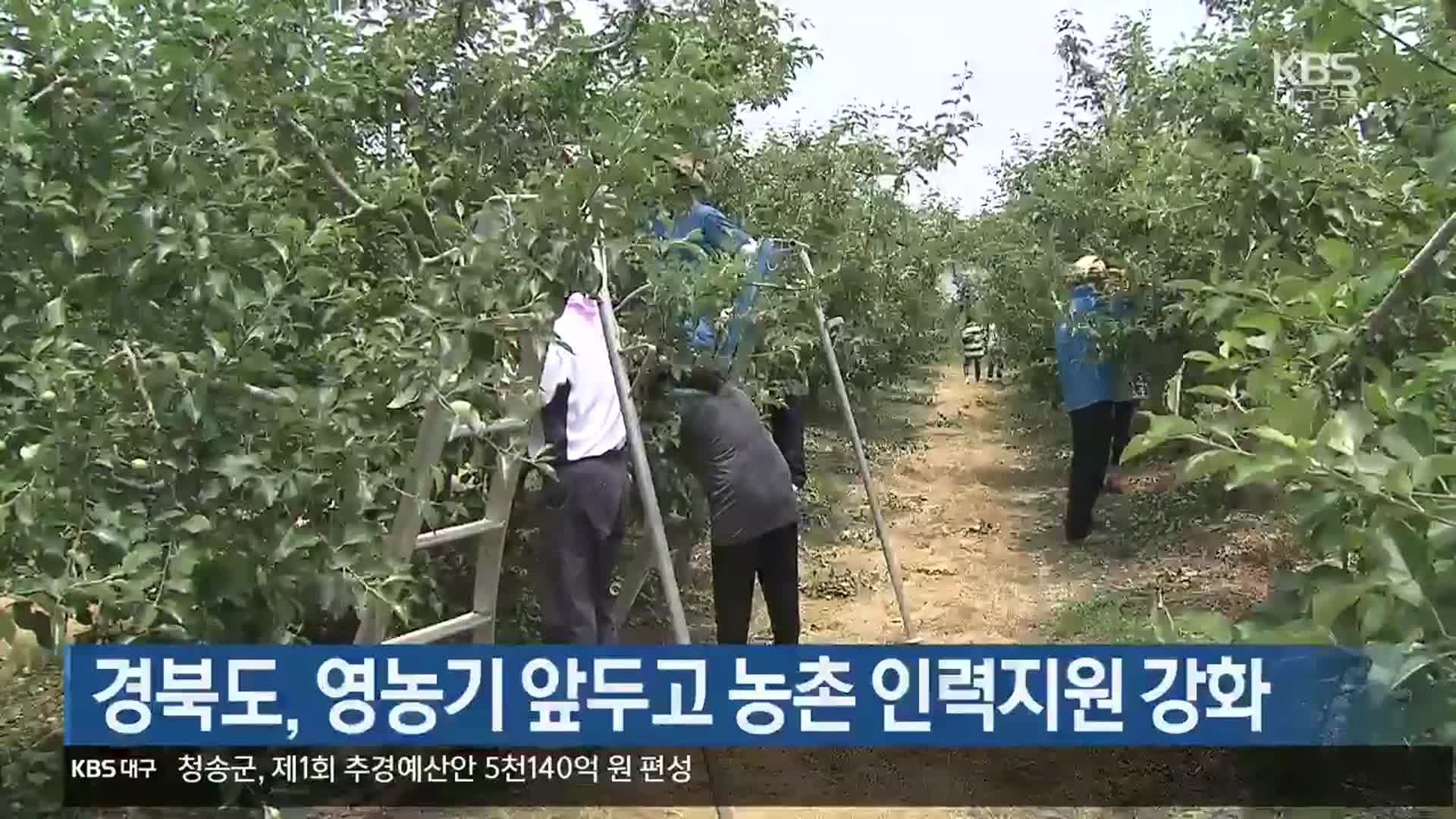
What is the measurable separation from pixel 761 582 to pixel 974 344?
12.6 m

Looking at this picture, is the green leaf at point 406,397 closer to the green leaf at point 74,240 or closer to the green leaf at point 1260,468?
the green leaf at point 74,240

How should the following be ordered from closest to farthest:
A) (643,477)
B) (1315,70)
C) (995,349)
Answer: (1315,70) → (643,477) → (995,349)

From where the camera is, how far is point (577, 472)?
9.47 ft

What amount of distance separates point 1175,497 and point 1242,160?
456cm

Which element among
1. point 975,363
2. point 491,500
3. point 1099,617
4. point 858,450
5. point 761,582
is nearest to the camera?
point 491,500

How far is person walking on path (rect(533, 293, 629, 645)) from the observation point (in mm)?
2877

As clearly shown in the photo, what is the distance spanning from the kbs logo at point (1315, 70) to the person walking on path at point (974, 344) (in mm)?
10366

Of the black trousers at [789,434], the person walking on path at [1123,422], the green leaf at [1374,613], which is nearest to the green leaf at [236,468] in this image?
the green leaf at [1374,613]

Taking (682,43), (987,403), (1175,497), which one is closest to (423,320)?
(682,43)

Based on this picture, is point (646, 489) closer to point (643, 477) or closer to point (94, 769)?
point (643, 477)

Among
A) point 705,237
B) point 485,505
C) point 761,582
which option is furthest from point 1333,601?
point 705,237

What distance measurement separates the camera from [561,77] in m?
2.89

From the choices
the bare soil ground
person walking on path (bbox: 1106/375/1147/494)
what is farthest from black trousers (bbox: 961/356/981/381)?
person walking on path (bbox: 1106/375/1147/494)

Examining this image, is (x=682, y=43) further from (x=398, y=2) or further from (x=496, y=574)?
(x=496, y=574)
